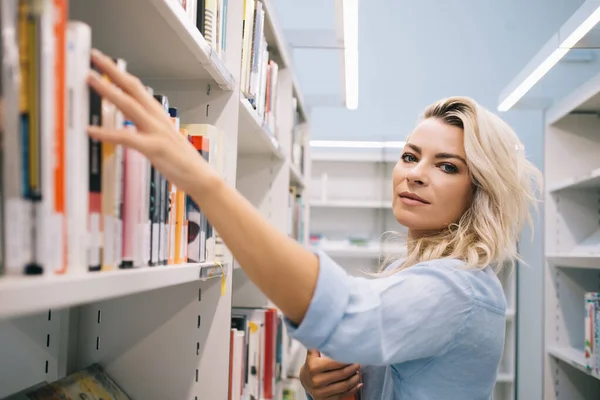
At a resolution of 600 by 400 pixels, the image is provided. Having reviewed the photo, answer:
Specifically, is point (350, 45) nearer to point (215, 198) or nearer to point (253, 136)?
point (253, 136)

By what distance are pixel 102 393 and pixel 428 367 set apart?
69cm

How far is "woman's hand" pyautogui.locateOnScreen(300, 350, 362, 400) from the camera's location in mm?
1208

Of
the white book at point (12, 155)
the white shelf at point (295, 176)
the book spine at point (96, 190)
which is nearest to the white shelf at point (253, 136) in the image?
the white shelf at point (295, 176)

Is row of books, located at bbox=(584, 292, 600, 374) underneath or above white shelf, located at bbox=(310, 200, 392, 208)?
underneath

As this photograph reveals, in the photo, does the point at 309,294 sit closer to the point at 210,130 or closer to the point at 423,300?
the point at 423,300

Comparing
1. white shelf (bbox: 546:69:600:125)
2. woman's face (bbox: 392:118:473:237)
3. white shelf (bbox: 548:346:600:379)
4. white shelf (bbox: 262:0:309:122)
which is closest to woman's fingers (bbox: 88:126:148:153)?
woman's face (bbox: 392:118:473:237)

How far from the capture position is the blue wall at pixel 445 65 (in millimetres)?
4332

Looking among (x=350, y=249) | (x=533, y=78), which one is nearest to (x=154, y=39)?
(x=533, y=78)

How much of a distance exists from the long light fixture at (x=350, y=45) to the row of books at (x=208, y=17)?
2.29 ft

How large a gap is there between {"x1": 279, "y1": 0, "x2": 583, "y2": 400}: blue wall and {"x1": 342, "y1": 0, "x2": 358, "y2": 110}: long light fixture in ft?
5.71

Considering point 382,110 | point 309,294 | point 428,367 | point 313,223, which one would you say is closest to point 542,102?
point 382,110

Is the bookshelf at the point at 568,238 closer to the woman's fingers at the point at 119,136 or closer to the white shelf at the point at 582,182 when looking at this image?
the white shelf at the point at 582,182

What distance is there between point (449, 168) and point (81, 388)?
936 mm

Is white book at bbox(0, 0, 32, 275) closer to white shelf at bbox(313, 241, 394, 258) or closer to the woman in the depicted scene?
the woman
